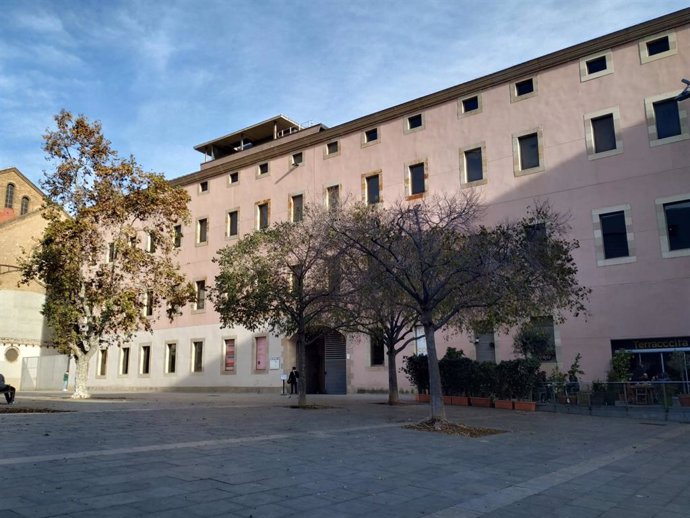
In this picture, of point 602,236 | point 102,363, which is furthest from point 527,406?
point 102,363

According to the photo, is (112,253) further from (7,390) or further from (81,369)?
(7,390)

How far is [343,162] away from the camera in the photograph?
32781mm

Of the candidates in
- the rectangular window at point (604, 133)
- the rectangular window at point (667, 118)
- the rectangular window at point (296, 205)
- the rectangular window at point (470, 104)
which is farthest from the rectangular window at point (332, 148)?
the rectangular window at point (667, 118)

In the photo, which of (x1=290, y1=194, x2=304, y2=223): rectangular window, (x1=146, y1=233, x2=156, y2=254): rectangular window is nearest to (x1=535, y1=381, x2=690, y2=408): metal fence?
(x1=146, y1=233, x2=156, y2=254): rectangular window

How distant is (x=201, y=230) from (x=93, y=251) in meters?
16.3

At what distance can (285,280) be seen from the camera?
19.8m

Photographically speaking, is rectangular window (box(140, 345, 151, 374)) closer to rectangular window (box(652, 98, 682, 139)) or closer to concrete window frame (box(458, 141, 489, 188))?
concrete window frame (box(458, 141, 489, 188))

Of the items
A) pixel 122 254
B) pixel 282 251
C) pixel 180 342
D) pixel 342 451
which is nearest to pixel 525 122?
pixel 282 251

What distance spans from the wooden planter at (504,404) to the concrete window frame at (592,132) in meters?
11.5

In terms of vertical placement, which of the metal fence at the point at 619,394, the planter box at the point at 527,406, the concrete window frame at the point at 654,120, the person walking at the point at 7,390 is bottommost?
the planter box at the point at 527,406

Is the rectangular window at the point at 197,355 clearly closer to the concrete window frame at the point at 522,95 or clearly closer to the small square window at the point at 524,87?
the concrete window frame at the point at 522,95

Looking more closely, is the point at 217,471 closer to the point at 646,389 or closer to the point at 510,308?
the point at 510,308

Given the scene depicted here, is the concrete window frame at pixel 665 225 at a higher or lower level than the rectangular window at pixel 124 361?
higher

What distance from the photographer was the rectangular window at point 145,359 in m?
41.2
